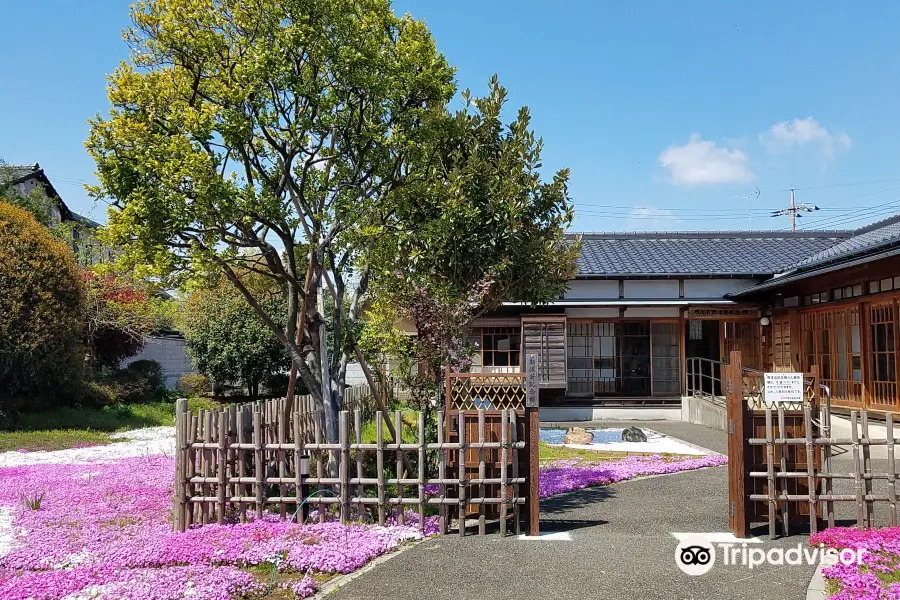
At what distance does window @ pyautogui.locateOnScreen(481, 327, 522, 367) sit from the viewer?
1853cm

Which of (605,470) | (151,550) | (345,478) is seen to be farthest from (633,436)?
(151,550)

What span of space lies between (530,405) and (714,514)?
2563 millimetres

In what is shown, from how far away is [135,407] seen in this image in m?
17.8

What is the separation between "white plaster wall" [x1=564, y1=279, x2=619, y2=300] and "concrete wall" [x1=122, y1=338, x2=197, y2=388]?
611 inches

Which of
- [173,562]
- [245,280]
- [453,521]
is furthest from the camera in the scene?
[245,280]

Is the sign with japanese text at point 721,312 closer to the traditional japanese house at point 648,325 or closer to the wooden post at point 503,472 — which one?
the traditional japanese house at point 648,325

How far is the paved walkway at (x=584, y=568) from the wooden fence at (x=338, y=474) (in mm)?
480

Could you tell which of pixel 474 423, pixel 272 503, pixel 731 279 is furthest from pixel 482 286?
pixel 731 279

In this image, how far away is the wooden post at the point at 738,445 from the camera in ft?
21.0

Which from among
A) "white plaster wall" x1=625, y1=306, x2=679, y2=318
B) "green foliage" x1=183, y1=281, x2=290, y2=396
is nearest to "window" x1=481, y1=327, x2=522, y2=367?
"white plaster wall" x1=625, y1=306, x2=679, y2=318

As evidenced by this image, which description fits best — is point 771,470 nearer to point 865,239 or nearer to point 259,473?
point 259,473

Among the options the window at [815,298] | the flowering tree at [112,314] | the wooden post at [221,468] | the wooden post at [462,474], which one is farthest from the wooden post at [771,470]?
the flowering tree at [112,314]

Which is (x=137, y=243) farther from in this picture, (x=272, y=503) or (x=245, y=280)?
(x=245, y=280)

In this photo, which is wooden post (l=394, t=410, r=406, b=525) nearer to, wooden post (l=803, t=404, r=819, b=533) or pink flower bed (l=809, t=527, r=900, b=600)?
pink flower bed (l=809, t=527, r=900, b=600)
